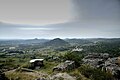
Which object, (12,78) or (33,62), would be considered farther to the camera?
(33,62)

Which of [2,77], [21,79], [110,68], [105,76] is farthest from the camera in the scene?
[110,68]

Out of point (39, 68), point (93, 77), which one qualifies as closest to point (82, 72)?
point (93, 77)

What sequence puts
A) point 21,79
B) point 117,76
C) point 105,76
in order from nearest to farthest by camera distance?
1. point 21,79
2. point 105,76
3. point 117,76

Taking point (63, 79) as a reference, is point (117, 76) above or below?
below

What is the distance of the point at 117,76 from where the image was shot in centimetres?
3012

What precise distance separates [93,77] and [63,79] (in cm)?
547

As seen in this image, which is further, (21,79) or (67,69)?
(67,69)

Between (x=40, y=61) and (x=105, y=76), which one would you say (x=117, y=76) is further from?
(x=40, y=61)

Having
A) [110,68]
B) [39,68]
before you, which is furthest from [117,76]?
[39,68]

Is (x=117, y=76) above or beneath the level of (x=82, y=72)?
beneath

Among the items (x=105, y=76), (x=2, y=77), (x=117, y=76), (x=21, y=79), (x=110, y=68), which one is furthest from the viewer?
(x=110, y=68)

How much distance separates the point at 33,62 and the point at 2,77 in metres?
12.8

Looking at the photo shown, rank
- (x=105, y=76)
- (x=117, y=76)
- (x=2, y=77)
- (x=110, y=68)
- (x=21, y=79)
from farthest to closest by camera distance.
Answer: (x=110, y=68) → (x=117, y=76) → (x=105, y=76) → (x=21, y=79) → (x=2, y=77)

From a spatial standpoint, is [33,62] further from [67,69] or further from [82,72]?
[82,72]
